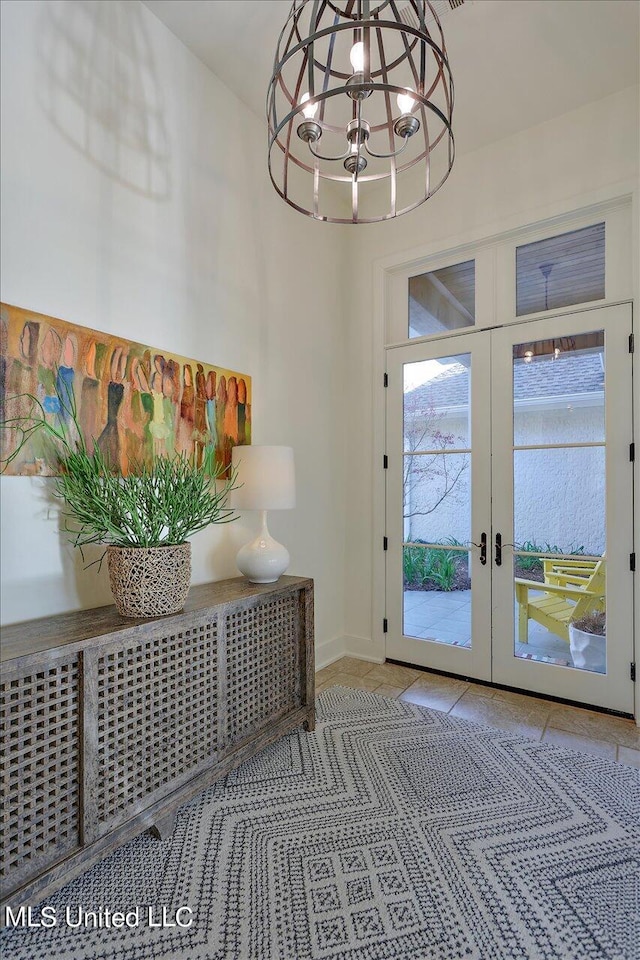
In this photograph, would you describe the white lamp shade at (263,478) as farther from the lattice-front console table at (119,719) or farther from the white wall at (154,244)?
the lattice-front console table at (119,719)

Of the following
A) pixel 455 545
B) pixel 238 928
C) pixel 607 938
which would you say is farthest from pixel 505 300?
pixel 238 928

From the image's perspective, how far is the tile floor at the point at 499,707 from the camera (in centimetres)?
245

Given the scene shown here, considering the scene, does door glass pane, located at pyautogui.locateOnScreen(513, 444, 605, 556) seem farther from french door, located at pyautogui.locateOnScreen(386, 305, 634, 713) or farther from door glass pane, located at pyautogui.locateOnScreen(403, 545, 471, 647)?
door glass pane, located at pyautogui.locateOnScreen(403, 545, 471, 647)

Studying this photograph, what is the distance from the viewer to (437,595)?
3354 mm

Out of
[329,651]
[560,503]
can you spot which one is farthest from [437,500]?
[329,651]

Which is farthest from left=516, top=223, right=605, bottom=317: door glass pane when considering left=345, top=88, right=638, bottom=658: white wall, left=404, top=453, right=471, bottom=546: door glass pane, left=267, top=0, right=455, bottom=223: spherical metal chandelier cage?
left=404, top=453, right=471, bottom=546: door glass pane

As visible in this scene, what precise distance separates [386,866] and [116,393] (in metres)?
2.02

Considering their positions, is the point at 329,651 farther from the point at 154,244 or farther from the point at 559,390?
the point at 154,244

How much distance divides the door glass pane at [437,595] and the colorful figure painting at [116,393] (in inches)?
59.3

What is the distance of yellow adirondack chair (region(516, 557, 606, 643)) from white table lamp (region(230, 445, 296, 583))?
5.18 ft

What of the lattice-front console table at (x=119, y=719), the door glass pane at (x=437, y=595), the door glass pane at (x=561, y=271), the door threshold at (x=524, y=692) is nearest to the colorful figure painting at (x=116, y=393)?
the lattice-front console table at (x=119, y=719)

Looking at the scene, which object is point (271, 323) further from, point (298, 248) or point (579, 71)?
point (579, 71)

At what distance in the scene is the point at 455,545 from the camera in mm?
3281

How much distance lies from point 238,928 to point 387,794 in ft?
2.57
